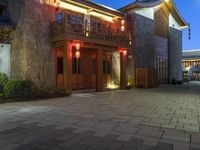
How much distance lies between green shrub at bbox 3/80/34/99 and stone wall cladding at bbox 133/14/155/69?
35.7 feet

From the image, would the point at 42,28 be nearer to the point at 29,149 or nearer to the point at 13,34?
the point at 13,34

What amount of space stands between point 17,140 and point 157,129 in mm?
3109

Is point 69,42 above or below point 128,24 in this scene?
below

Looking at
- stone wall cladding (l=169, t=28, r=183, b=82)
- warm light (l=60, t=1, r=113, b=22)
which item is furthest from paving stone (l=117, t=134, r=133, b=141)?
stone wall cladding (l=169, t=28, r=183, b=82)

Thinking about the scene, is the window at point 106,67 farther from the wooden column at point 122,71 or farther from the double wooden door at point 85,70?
the wooden column at point 122,71

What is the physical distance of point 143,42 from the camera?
20.4 meters

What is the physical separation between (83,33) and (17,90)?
206 inches

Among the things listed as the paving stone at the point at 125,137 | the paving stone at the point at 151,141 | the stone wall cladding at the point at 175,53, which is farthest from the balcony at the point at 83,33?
the stone wall cladding at the point at 175,53

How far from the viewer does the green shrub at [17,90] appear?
10.4m

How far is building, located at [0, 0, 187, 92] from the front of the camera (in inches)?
494

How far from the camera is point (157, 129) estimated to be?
5215 mm

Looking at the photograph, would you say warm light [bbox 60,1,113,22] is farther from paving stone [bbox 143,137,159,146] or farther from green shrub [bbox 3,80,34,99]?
paving stone [bbox 143,137,159,146]

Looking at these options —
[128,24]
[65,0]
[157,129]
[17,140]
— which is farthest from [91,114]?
[128,24]

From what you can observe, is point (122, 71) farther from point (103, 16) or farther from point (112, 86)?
point (103, 16)
